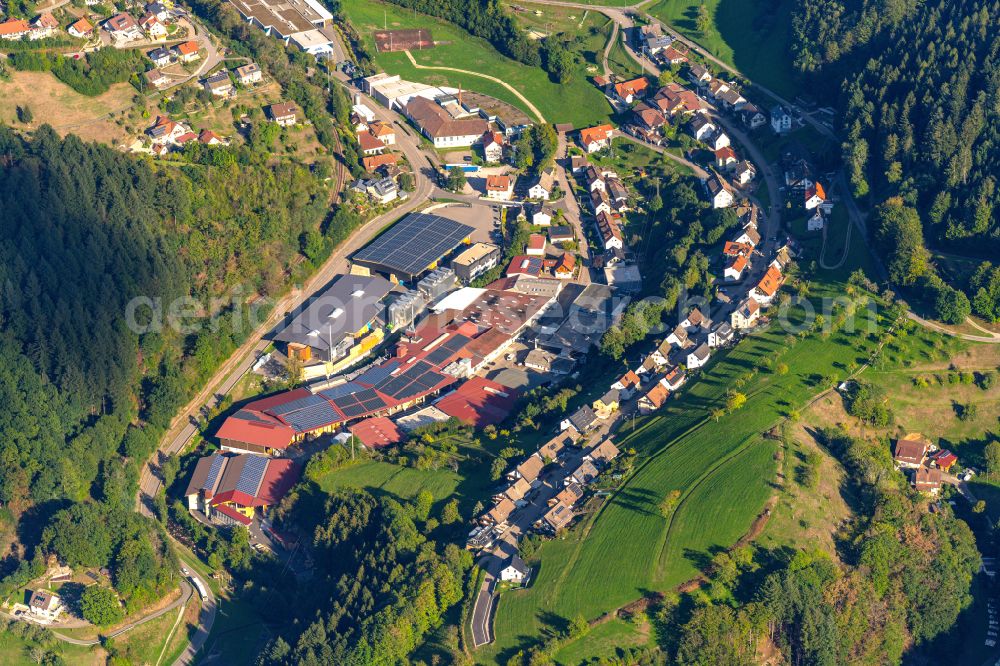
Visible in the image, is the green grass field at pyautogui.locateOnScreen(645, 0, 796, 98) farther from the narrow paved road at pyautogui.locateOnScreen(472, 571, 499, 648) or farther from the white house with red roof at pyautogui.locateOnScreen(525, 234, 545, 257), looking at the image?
the narrow paved road at pyautogui.locateOnScreen(472, 571, 499, 648)

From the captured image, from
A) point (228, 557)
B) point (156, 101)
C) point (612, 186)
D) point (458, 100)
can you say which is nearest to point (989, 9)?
point (612, 186)

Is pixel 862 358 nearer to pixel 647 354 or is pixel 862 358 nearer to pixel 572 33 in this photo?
pixel 647 354

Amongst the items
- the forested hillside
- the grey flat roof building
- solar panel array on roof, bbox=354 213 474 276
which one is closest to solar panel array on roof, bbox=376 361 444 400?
the grey flat roof building

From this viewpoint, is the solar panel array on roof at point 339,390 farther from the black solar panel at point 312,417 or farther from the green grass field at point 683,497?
the green grass field at point 683,497

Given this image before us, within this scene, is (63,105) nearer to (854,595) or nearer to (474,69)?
(474,69)

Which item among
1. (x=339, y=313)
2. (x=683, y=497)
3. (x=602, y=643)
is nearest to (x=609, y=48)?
(x=339, y=313)

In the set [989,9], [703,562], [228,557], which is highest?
[989,9]
